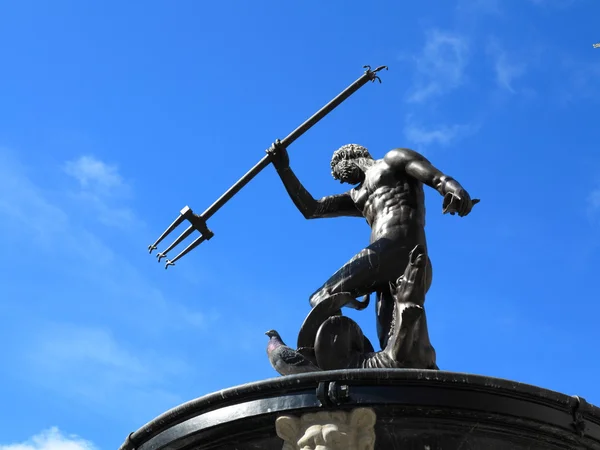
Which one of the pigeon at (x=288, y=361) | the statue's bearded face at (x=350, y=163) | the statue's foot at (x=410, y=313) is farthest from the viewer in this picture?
the statue's bearded face at (x=350, y=163)

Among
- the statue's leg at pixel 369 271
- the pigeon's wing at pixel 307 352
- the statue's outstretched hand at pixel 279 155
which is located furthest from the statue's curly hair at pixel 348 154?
the pigeon's wing at pixel 307 352

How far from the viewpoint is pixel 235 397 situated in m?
5.77

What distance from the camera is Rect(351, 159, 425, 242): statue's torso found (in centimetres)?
797

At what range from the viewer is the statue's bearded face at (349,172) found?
28.8 feet

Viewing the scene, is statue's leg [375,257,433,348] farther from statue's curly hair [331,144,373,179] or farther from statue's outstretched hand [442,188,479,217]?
statue's curly hair [331,144,373,179]

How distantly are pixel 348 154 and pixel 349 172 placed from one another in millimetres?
219

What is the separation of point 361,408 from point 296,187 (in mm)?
3664

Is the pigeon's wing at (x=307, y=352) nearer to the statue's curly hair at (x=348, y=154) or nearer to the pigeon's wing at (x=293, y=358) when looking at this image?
the pigeon's wing at (x=293, y=358)

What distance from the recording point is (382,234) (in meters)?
7.95

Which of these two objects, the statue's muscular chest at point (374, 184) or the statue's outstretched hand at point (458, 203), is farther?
the statue's muscular chest at point (374, 184)

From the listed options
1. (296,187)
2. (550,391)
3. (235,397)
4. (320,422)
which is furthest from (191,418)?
(296,187)

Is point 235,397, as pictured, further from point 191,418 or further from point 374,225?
point 374,225

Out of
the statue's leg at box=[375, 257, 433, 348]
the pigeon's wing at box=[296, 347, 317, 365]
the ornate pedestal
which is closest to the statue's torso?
the statue's leg at box=[375, 257, 433, 348]

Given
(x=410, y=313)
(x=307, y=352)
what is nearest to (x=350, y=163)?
(x=307, y=352)
